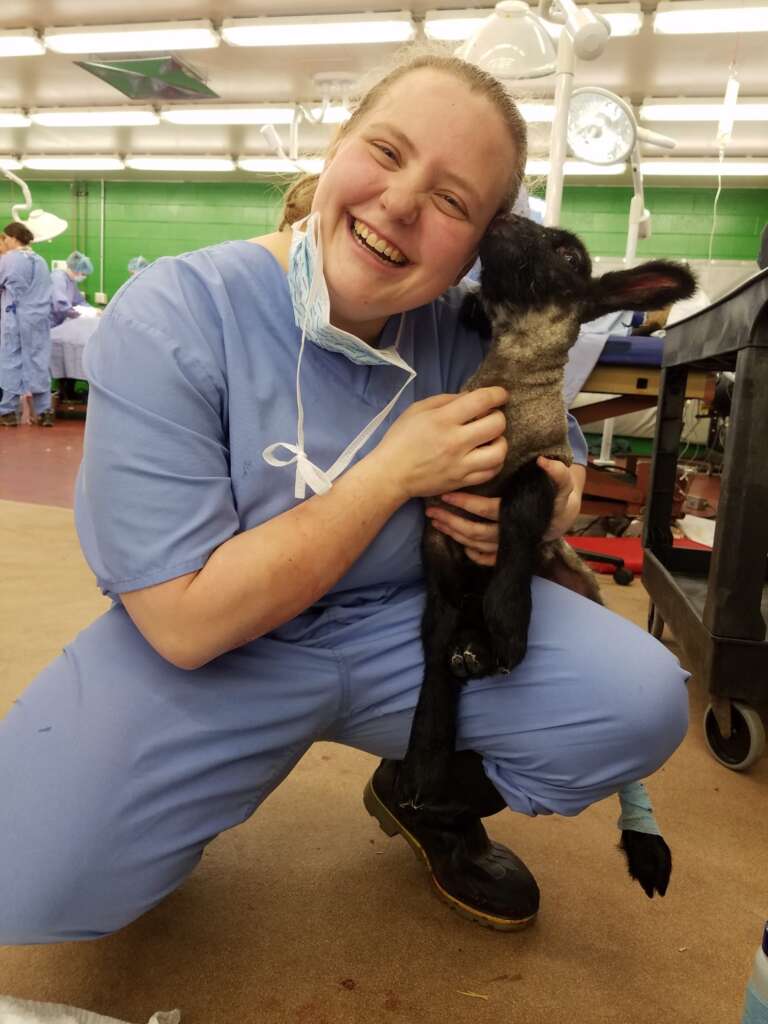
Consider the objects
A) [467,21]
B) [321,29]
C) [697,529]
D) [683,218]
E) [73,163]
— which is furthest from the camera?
[73,163]

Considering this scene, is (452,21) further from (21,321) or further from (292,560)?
(292,560)

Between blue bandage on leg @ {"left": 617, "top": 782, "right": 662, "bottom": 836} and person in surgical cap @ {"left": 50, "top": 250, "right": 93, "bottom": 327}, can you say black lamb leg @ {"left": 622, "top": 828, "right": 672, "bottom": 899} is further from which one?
person in surgical cap @ {"left": 50, "top": 250, "right": 93, "bottom": 327}

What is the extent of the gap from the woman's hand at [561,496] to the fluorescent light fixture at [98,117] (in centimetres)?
861

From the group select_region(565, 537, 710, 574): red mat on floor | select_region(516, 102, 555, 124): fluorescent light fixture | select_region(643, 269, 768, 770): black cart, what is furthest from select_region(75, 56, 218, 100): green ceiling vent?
select_region(643, 269, 768, 770): black cart

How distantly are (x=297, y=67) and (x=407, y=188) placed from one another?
6.91 m

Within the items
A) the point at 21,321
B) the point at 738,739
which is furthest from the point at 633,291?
the point at 21,321

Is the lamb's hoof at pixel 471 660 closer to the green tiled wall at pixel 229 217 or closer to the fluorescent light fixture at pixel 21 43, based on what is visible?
the fluorescent light fixture at pixel 21 43

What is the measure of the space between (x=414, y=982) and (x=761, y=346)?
115 centimetres

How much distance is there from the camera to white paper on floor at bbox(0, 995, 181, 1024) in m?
0.80

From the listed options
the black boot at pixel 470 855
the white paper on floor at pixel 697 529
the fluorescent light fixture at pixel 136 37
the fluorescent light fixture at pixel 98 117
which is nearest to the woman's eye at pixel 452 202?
the black boot at pixel 470 855

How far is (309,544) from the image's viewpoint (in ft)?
2.87

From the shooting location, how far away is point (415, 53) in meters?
1.05

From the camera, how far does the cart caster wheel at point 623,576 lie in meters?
2.88

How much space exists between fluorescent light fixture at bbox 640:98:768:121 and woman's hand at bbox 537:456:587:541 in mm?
6851
